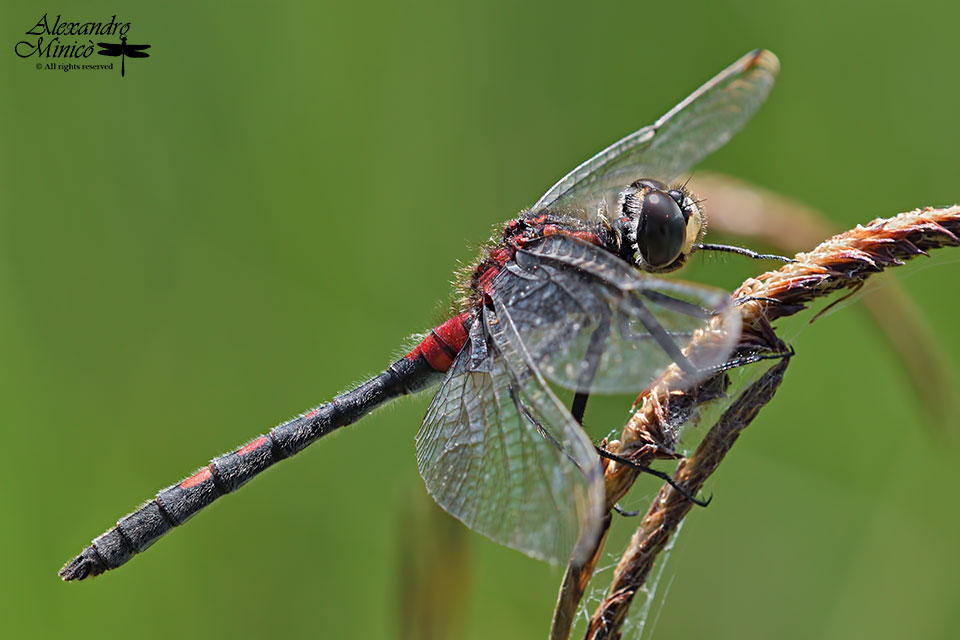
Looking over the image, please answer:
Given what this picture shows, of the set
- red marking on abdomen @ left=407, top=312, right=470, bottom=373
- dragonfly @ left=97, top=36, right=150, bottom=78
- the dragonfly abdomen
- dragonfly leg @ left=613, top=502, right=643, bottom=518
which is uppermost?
dragonfly @ left=97, top=36, right=150, bottom=78

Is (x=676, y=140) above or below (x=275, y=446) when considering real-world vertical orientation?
above

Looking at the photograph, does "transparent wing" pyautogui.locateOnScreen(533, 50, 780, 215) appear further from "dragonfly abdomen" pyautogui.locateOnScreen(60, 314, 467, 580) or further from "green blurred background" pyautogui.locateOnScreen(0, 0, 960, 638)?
"dragonfly abdomen" pyautogui.locateOnScreen(60, 314, 467, 580)

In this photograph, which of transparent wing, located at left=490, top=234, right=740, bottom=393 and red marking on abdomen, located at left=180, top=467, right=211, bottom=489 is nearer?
transparent wing, located at left=490, top=234, right=740, bottom=393

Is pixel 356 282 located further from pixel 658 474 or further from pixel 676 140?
pixel 658 474

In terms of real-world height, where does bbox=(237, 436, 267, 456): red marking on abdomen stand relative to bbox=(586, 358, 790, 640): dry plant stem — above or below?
above

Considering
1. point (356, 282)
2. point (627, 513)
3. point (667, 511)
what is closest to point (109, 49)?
point (356, 282)

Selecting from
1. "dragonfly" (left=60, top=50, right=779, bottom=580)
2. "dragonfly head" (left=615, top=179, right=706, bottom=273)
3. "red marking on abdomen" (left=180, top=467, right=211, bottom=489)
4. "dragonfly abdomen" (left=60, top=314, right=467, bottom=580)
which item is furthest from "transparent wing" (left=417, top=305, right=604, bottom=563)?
"red marking on abdomen" (left=180, top=467, right=211, bottom=489)

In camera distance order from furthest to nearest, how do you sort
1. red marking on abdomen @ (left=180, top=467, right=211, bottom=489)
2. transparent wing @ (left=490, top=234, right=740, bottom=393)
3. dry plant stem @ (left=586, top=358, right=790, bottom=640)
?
red marking on abdomen @ (left=180, top=467, right=211, bottom=489)
transparent wing @ (left=490, top=234, right=740, bottom=393)
dry plant stem @ (left=586, top=358, right=790, bottom=640)

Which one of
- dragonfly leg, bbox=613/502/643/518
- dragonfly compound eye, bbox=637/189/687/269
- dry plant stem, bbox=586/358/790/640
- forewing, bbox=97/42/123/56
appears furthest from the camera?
forewing, bbox=97/42/123/56
